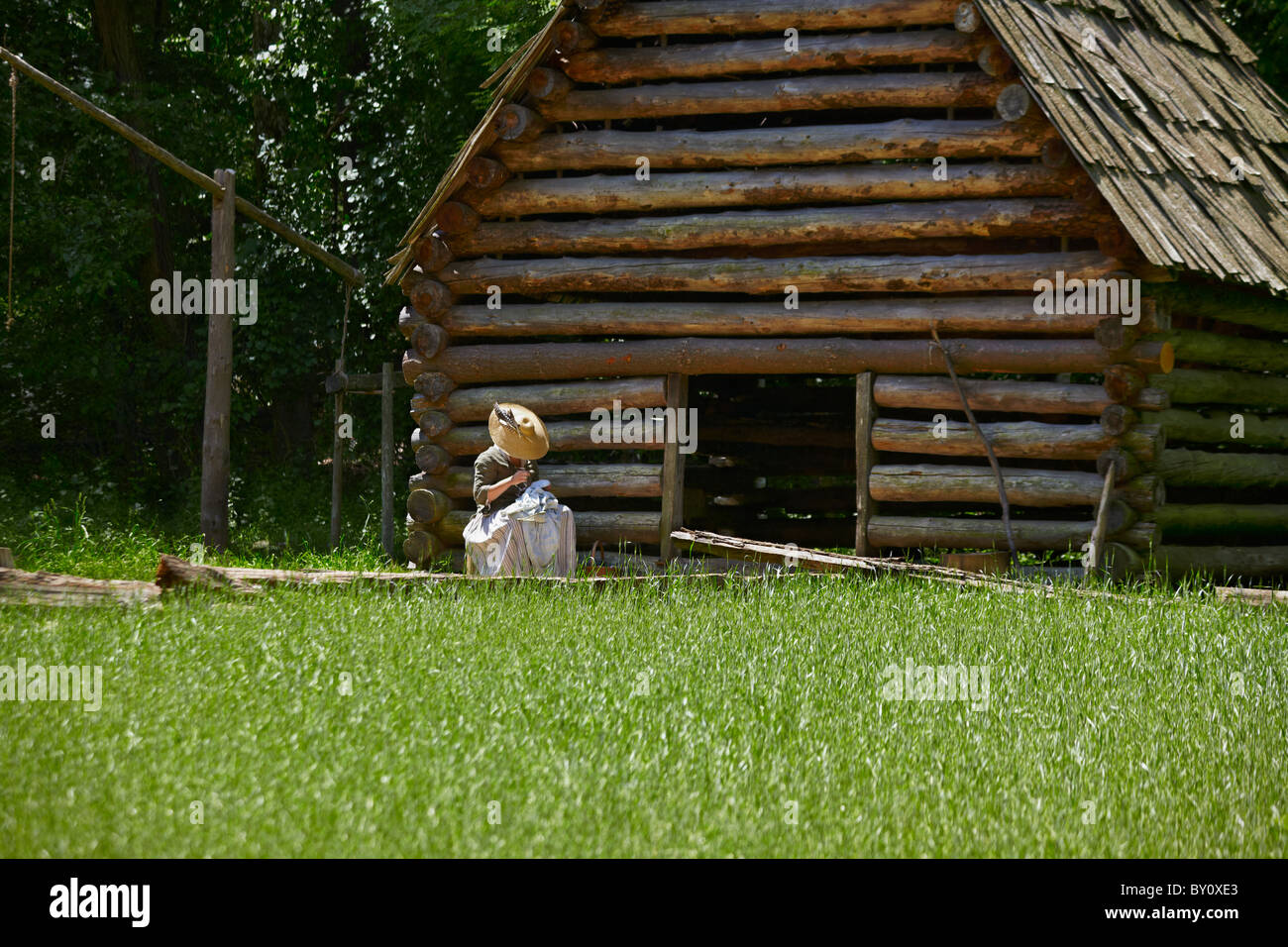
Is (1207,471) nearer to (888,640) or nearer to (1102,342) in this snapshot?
(1102,342)

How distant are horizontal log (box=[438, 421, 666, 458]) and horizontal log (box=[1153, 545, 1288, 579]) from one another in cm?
418

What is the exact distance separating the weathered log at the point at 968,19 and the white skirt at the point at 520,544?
4821 millimetres

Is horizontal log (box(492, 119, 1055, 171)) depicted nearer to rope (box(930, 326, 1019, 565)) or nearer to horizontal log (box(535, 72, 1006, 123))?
horizontal log (box(535, 72, 1006, 123))

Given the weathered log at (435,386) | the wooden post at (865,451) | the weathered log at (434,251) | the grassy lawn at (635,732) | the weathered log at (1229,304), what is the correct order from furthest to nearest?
the weathered log at (435,386) → the weathered log at (434,251) → the wooden post at (865,451) → the weathered log at (1229,304) → the grassy lawn at (635,732)

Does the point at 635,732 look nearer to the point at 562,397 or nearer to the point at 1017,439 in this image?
the point at 1017,439

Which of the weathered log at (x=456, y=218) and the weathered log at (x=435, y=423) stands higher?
the weathered log at (x=456, y=218)

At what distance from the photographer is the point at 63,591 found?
830 cm

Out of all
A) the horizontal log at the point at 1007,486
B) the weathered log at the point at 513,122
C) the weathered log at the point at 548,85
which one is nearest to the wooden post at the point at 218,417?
the weathered log at the point at 513,122

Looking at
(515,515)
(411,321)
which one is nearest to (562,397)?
(411,321)

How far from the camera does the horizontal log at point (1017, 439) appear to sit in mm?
10703

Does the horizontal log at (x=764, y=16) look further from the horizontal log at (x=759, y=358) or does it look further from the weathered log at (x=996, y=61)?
the horizontal log at (x=759, y=358)

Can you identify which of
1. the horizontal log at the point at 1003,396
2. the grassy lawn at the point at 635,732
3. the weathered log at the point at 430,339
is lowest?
the grassy lawn at the point at 635,732

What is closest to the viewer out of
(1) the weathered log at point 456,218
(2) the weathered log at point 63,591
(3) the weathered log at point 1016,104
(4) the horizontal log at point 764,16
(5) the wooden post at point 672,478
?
(2) the weathered log at point 63,591
